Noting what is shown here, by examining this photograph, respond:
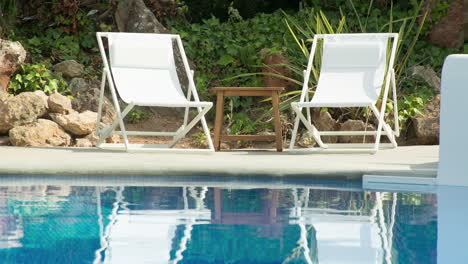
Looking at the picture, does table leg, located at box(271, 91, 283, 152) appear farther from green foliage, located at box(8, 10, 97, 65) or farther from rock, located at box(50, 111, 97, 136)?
green foliage, located at box(8, 10, 97, 65)

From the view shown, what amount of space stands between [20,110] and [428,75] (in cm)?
416

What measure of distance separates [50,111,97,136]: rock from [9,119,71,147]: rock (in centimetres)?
6

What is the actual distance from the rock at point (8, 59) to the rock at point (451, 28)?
14.9 ft

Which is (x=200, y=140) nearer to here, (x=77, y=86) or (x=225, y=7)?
(x=77, y=86)

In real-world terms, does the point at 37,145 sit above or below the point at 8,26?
below

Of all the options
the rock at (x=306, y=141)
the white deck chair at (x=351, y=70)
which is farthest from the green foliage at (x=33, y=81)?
the white deck chair at (x=351, y=70)

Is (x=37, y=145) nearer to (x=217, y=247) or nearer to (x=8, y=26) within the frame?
(x=8, y=26)

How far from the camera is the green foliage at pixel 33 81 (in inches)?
309

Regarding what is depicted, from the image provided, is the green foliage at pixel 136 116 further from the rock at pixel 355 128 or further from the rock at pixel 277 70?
the rock at pixel 355 128

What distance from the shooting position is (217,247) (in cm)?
289

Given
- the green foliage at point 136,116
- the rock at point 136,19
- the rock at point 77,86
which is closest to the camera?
the rock at point 77,86

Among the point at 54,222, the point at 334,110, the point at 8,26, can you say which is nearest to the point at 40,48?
the point at 8,26

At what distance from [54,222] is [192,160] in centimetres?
185

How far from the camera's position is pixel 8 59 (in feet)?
25.3
